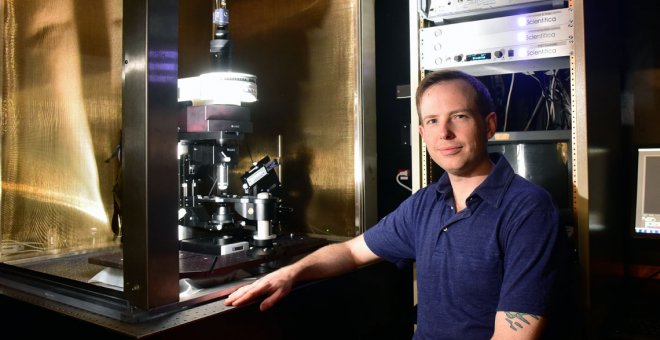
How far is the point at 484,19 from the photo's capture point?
173cm

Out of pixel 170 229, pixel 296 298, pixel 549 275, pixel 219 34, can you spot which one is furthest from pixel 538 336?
pixel 219 34

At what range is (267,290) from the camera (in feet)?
4.46

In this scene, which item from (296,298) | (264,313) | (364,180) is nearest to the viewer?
(264,313)

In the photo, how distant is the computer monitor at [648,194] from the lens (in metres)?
1.82

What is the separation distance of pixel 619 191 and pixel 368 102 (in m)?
1.03

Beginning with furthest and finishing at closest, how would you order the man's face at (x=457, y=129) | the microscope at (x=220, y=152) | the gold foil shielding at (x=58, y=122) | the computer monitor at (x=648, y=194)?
the gold foil shielding at (x=58, y=122)
the computer monitor at (x=648, y=194)
the microscope at (x=220, y=152)
the man's face at (x=457, y=129)

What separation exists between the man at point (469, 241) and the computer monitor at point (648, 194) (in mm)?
757

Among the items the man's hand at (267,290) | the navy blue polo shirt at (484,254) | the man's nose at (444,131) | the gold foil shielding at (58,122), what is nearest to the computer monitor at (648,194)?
the navy blue polo shirt at (484,254)

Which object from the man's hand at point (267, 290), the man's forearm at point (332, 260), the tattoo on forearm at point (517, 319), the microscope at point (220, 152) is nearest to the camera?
the tattoo on forearm at point (517, 319)

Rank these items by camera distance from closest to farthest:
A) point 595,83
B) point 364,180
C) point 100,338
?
point 100,338 < point 595,83 < point 364,180

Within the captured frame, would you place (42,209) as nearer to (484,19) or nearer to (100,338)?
(100,338)

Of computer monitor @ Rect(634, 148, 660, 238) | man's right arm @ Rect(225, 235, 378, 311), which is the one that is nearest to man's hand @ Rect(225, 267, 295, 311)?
man's right arm @ Rect(225, 235, 378, 311)

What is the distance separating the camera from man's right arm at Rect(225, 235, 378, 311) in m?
1.32

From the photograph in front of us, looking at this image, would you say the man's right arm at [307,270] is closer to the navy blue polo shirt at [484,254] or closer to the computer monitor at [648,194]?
the navy blue polo shirt at [484,254]
